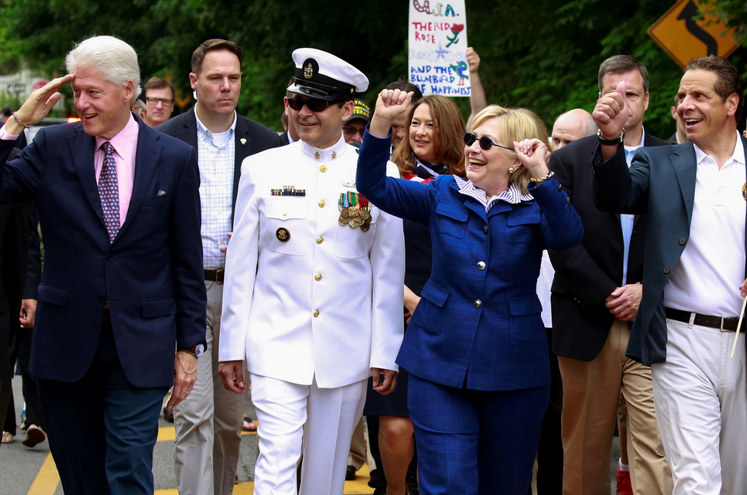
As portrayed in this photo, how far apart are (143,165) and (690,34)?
659 cm

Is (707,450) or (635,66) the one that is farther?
(635,66)

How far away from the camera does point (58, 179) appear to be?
5188 millimetres

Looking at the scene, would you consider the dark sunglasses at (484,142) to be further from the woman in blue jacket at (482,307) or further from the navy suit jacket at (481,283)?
the navy suit jacket at (481,283)

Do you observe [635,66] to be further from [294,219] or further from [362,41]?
[362,41]

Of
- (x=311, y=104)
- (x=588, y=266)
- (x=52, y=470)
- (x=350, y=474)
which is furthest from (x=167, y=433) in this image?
(x=311, y=104)

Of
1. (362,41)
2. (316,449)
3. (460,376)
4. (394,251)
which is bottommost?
(316,449)

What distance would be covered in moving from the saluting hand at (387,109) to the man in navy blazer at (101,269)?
92 centimetres

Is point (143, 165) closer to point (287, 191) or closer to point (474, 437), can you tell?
point (287, 191)

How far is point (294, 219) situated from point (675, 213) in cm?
174

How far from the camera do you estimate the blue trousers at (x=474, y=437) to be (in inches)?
201

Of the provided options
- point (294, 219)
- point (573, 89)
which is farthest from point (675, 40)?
point (294, 219)

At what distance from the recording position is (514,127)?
535 cm

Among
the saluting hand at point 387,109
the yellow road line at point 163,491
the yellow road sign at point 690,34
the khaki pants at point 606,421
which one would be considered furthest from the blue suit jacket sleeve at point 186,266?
the yellow road sign at point 690,34

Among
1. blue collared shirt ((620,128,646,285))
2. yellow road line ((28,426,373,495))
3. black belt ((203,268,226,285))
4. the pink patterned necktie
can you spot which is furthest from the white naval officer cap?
yellow road line ((28,426,373,495))
